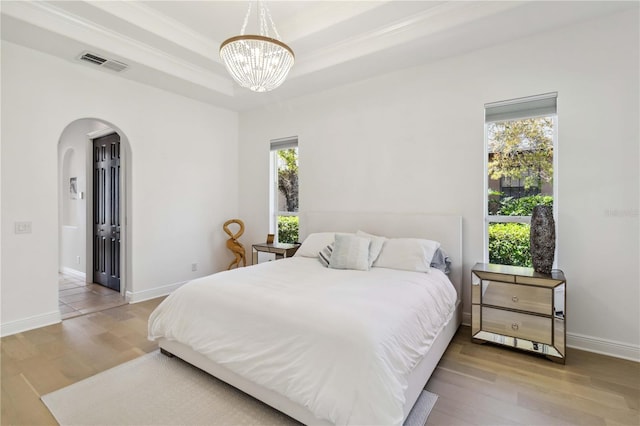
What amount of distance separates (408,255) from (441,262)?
0.40 meters

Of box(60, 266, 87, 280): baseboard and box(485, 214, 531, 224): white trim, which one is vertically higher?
box(485, 214, 531, 224): white trim

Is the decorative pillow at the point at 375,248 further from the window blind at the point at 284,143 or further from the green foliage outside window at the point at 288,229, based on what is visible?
the window blind at the point at 284,143

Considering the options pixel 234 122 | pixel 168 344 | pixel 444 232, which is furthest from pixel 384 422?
pixel 234 122

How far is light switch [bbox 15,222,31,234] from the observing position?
309 centimetres

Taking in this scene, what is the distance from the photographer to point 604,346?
264 cm

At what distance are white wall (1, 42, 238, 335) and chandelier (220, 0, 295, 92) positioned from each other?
2.23 meters

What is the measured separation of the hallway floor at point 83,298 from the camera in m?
3.70

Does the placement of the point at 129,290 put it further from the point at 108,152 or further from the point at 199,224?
the point at 108,152

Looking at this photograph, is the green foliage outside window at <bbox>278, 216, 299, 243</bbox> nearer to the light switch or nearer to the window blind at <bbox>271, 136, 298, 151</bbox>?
the window blind at <bbox>271, 136, 298, 151</bbox>

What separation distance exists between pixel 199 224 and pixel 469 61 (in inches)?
161

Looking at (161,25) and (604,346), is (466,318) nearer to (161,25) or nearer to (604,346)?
(604,346)

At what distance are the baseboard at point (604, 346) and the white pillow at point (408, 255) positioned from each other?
1379 mm

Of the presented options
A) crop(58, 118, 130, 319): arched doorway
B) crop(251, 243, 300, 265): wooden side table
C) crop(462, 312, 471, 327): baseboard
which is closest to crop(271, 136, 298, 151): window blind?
crop(251, 243, 300, 265): wooden side table

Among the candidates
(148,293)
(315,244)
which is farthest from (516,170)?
(148,293)
